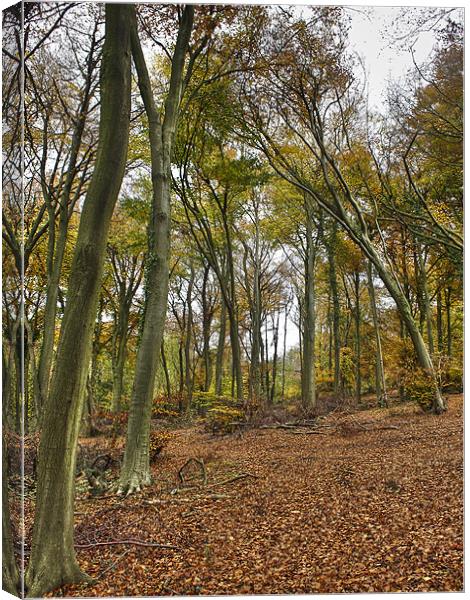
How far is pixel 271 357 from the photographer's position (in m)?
4.74

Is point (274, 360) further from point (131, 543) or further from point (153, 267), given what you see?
point (131, 543)

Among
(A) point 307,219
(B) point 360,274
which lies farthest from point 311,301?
(A) point 307,219

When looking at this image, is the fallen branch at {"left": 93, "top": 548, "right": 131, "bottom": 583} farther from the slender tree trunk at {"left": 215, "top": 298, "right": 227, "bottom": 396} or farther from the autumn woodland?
the slender tree trunk at {"left": 215, "top": 298, "right": 227, "bottom": 396}

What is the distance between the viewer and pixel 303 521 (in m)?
3.52

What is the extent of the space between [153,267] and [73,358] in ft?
6.10

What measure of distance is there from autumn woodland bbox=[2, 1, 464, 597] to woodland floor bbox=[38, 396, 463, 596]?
0.05 feet

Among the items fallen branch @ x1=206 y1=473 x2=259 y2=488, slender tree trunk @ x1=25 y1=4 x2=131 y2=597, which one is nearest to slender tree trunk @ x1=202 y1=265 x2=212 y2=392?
fallen branch @ x1=206 y1=473 x2=259 y2=488

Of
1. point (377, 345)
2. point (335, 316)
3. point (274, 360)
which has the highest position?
point (335, 316)

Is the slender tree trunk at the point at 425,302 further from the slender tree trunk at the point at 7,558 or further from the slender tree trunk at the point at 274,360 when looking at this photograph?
the slender tree trunk at the point at 7,558

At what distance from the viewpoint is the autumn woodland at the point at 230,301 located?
3342 millimetres

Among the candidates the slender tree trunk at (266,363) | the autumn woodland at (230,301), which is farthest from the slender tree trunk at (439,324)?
the slender tree trunk at (266,363)

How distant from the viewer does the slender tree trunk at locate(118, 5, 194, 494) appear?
441 centimetres

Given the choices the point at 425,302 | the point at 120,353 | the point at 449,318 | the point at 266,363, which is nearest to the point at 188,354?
the point at 120,353

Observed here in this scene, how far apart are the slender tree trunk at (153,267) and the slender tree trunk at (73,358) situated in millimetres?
1173
